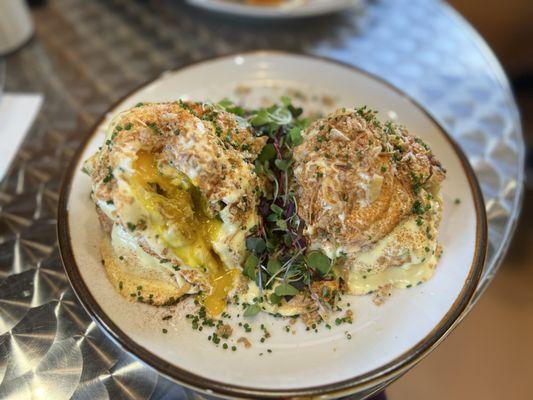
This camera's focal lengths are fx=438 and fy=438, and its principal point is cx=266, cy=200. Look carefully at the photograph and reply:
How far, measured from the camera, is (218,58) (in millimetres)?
2393

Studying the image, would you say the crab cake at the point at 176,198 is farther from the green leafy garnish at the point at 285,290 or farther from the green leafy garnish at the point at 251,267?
the green leafy garnish at the point at 285,290

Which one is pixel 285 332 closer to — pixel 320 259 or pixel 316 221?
pixel 320 259

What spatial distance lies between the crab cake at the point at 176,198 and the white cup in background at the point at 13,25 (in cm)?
180

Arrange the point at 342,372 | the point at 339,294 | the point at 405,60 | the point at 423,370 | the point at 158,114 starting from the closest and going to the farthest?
the point at 342,372 → the point at 158,114 → the point at 339,294 → the point at 423,370 → the point at 405,60

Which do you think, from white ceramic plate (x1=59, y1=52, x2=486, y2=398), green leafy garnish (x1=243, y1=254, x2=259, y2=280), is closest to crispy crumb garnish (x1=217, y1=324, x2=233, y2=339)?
white ceramic plate (x1=59, y1=52, x2=486, y2=398)

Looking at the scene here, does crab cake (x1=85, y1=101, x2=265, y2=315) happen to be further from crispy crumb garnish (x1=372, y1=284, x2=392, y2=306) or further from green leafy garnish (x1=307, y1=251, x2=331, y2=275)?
crispy crumb garnish (x1=372, y1=284, x2=392, y2=306)

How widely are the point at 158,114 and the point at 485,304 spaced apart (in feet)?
8.46

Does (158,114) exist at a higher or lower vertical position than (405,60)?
lower

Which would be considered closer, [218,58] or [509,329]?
[218,58]

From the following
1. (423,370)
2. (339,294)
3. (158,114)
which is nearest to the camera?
(158,114)

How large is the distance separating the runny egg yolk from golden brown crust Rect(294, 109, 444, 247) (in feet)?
1.17

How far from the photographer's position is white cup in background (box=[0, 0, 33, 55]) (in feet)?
8.88

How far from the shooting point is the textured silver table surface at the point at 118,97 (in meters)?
1.62

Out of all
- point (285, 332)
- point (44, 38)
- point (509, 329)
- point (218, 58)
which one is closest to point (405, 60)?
point (218, 58)
